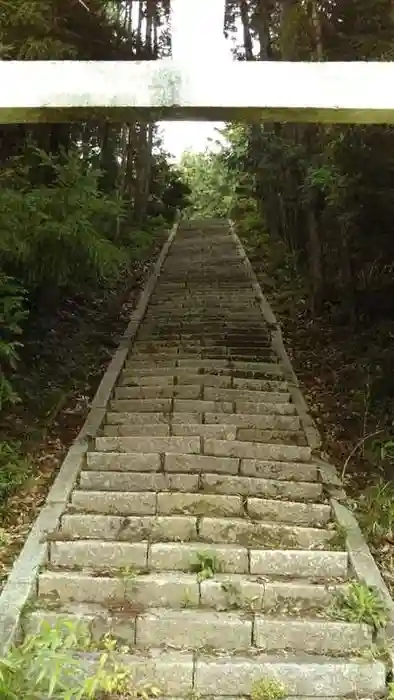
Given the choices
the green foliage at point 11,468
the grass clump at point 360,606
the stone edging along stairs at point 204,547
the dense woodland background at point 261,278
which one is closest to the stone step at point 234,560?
the stone edging along stairs at point 204,547

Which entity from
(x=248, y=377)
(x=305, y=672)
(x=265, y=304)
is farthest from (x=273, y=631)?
(x=265, y=304)

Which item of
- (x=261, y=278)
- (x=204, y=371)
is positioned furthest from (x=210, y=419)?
(x=261, y=278)

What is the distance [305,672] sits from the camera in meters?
3.79

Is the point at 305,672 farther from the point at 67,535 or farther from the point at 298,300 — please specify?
the point at 298,300

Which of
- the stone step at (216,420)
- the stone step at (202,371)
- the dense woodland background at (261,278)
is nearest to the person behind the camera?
the dense woodland background at (261,278)

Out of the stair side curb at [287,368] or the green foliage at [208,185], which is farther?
the green foliage at [208,185]

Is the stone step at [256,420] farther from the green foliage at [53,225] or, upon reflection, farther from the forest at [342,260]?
the green foliage at [53,225]

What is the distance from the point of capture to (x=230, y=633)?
4004mm

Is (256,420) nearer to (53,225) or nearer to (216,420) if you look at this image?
(216,420)

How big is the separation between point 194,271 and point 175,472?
8.67m

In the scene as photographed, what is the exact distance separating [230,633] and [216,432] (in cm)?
214

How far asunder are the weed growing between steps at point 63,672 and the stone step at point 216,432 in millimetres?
2177

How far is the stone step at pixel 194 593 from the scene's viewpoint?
13.8 feet

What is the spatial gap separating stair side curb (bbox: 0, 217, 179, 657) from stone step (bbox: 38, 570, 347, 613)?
157mm
